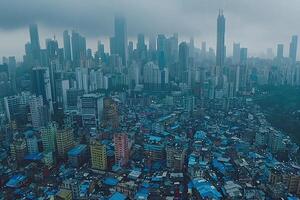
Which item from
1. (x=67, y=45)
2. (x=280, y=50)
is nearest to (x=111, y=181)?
(x=67, y=45)

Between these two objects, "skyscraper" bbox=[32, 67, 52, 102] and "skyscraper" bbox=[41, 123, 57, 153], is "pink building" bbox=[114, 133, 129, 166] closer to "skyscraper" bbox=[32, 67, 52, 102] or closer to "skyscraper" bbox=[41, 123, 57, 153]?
"skyscraper" bbox=[41, 123, 57, 153]

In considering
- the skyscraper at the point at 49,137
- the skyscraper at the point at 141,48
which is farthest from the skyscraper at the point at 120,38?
the skyscraper at the point at 49,137

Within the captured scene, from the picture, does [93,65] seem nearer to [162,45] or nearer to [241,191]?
[162,45]

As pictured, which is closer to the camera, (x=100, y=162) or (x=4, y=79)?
(x=100, y=162)

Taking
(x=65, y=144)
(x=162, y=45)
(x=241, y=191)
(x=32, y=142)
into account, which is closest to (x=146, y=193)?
(x=241, y=191)

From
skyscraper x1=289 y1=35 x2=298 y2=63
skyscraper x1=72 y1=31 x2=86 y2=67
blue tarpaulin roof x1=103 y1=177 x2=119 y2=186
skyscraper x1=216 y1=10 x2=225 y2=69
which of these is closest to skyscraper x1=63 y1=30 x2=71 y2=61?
skyscraper x1=72 y1=31 x2=86 y2=67

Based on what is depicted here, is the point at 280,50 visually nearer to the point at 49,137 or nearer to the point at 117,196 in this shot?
the point at 49,137
